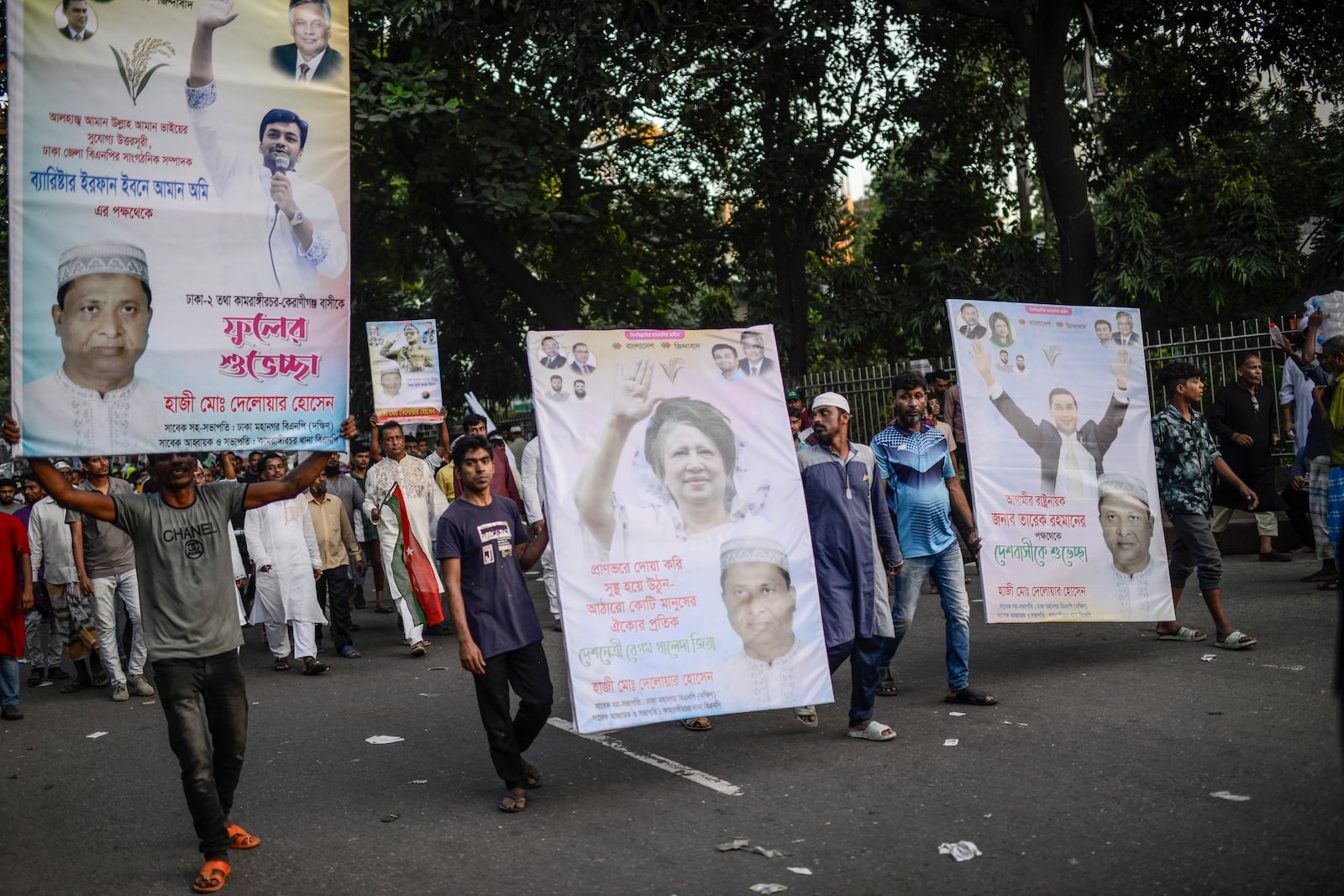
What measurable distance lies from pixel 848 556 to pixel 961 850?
2.19m

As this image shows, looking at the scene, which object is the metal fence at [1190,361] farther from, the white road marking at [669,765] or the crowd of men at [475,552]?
the white road marking at [669,765]

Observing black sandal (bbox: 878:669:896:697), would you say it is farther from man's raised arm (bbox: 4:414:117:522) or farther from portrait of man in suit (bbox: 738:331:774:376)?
man's raised arm (bbox: 4:414:117:522)

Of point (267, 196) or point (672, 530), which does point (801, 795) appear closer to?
point (672, 530)

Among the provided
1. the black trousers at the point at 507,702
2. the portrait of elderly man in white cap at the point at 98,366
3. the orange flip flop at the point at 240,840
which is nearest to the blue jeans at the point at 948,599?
the black trousers at the point at 507,702

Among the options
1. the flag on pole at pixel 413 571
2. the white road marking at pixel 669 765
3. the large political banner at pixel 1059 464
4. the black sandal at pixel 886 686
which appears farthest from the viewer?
the flag on pole at pixel 413 571

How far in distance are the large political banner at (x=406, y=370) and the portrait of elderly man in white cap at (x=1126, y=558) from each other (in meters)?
9.67

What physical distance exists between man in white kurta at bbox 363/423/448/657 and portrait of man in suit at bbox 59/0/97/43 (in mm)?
6427

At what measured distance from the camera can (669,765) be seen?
650 centimetres

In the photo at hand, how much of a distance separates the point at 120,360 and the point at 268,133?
1.14m

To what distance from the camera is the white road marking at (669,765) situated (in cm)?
594

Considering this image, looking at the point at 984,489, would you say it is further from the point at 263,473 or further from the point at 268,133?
the point at 263,473

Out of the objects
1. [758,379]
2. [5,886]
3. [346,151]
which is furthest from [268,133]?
[5,886]

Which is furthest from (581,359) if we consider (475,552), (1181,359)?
(1181,359)

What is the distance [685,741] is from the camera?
7.02 meters
